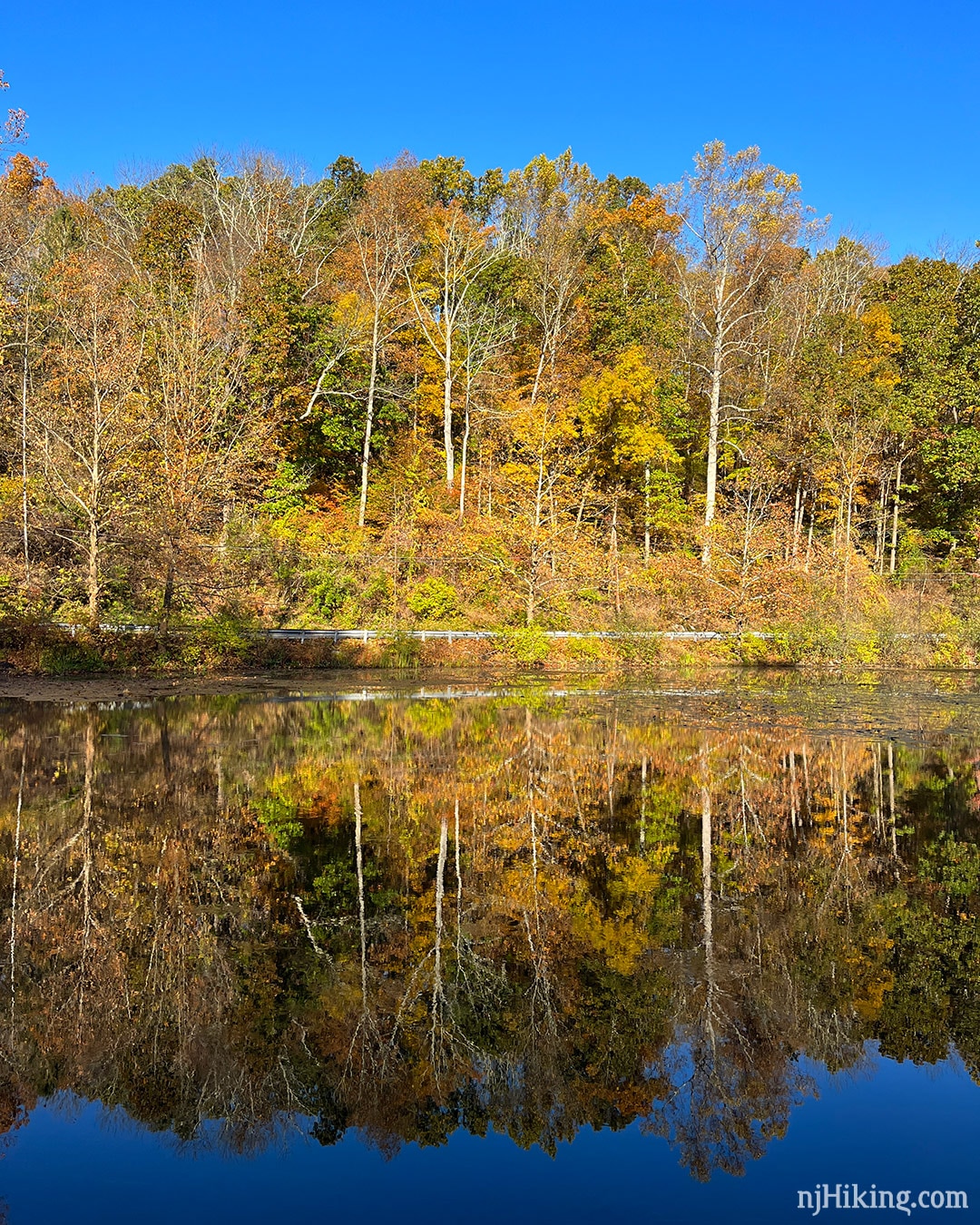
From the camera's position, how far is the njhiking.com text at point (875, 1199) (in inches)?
185

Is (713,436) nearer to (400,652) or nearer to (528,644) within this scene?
(528,644)

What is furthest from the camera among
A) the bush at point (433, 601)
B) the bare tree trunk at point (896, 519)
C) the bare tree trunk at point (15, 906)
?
the bare tree trunk at point (896, 519)

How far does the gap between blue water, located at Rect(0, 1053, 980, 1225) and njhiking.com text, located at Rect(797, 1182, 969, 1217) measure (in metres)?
0.04

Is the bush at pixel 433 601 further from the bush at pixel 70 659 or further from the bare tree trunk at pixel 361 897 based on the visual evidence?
the bare tree trunk at pixel 361 897

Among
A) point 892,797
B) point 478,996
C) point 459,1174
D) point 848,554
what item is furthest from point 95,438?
point 848,554

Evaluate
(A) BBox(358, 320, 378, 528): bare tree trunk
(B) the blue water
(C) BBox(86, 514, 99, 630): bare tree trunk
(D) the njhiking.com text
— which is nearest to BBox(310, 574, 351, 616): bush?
(C) BBox(86, 514, 99, 630): bare tree trunk

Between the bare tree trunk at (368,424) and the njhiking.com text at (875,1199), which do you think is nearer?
the njhiking.com text at (875,1199)

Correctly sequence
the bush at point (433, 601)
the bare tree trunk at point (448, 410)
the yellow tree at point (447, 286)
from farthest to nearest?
the yellow tree at point (447, 286) < the bare tree trunk at point (448, 410) < the bush at point (433, 601)

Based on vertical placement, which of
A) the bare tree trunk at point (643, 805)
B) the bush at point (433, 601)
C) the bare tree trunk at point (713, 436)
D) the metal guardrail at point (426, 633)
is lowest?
the bare tree trunk at point (643, 805)

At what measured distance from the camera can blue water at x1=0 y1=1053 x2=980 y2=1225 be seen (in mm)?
4613

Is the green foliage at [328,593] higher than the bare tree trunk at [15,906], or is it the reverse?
the green foliage at [328,593]

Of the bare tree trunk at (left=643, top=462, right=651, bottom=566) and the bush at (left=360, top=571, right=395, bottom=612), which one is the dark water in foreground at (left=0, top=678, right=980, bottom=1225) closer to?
the bush at (left=360, top=571, right=395, bottom=612)

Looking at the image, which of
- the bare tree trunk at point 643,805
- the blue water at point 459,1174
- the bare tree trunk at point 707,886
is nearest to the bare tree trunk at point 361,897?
the blue water at point 459,1174

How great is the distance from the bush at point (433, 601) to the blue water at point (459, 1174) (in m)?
24.7
